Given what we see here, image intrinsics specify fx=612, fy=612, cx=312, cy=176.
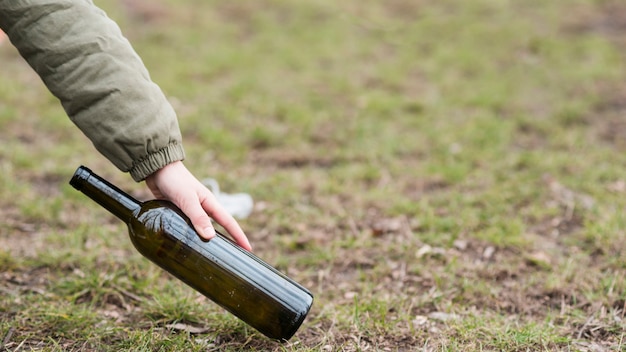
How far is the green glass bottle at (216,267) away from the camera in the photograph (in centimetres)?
244

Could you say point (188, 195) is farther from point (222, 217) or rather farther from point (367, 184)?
point (367, 184)

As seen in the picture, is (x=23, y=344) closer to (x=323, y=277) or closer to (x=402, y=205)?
(x=323, y=277)

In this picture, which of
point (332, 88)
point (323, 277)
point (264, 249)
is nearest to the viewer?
point (323, 277)

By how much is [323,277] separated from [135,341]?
117 centimetres

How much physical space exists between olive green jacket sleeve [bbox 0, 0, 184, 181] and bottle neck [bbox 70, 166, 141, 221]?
0.20 metres

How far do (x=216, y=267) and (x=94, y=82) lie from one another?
86 centimetres

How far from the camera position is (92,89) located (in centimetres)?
230

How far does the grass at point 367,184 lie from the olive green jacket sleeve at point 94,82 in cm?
89

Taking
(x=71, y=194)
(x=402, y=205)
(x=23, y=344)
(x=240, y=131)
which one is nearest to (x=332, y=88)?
(x=240, y=131)

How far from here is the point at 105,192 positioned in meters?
2.53

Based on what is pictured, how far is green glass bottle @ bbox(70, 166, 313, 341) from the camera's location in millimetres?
2439

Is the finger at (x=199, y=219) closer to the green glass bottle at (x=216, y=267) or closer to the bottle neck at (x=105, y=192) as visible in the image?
the green glass bottle at (x=216, y=267)

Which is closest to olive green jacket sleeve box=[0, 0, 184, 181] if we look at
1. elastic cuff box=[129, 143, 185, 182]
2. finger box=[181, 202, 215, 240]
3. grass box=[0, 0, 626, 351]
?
elastic cuff box=[129, 143, 185, 182]

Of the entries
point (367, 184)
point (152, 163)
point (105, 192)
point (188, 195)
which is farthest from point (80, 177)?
point (367, 184)
